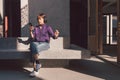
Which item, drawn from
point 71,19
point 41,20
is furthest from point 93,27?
point 41,20

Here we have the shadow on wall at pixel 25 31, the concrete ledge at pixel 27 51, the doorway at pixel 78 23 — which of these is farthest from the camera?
the doorway at pixel 78 23

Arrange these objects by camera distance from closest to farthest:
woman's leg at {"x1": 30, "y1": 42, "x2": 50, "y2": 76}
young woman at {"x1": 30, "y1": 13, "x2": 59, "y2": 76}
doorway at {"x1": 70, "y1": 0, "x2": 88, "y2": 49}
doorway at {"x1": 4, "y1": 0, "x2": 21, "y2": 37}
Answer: woman's leg at {"x1": 30, "y1": 42, "x2": 50, "y2": 76}, young woman at {"x1": 30, "y1": 13, "x2": 59, "y2": 76}, doorway at {"x1": 4, "y1": 0, "x2": 21, "y2": 37}, doorway at {"x1": 70, "y1": 0, "x2": 88, "y2": 49}

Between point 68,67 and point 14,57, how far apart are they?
199cm

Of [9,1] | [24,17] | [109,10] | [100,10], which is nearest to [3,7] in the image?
[9,1]

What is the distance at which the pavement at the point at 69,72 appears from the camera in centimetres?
1008

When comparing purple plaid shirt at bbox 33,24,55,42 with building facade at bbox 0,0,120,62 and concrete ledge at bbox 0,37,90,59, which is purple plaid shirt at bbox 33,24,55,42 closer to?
concrete ledge at bbox 0,37,90,59

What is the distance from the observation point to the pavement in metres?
10.1

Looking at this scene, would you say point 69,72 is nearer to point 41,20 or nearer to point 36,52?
point 36,52

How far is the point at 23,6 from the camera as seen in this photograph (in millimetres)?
12039

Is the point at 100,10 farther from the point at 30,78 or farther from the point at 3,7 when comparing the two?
the point at 30,78

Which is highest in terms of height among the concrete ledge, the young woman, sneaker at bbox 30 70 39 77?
the young woman

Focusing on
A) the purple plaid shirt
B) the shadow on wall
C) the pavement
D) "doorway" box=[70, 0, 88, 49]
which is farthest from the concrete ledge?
"doorway" box=[70, 0, 88, 49]

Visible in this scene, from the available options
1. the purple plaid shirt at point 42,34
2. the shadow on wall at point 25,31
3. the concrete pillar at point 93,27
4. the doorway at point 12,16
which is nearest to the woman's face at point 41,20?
the purple plaid shirt at point 42,34

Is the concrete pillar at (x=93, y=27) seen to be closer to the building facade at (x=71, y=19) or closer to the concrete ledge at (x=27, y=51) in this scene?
the building facade at (x=71, y=19)
